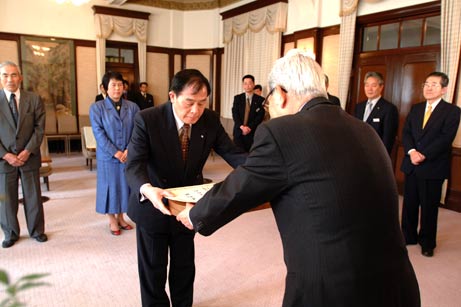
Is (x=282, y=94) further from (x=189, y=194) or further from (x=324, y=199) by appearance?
(x=189, y=194)

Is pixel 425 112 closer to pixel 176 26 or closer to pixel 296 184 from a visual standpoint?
pixel 296 184

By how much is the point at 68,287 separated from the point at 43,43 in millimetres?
7079

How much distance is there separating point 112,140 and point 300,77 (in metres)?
2.75

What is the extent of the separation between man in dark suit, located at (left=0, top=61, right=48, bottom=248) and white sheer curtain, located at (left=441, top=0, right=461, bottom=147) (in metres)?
4.69

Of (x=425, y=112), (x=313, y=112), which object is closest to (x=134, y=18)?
(x=425, y=112)

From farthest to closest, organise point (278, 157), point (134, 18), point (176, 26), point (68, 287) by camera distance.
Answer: point (176, 26) < point (134, 18) < point (68, 287) < point (278, 157)

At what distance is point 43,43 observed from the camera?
8062mm

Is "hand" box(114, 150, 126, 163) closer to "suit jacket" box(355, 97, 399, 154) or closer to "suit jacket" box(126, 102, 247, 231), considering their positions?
"suit jacket" box(126, 102, 247, 231)

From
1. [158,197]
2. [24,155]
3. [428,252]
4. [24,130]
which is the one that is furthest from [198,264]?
[428,252]

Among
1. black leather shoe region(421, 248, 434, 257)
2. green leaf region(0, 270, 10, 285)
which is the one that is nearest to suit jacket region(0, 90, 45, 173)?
green leaf region(0, 270, 10, 285)

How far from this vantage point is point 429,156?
3.26 metres

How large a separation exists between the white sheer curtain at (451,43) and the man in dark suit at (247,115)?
8.63 ft

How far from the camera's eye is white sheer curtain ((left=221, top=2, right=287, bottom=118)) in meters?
7.43

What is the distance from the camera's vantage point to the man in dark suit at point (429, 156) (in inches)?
128
